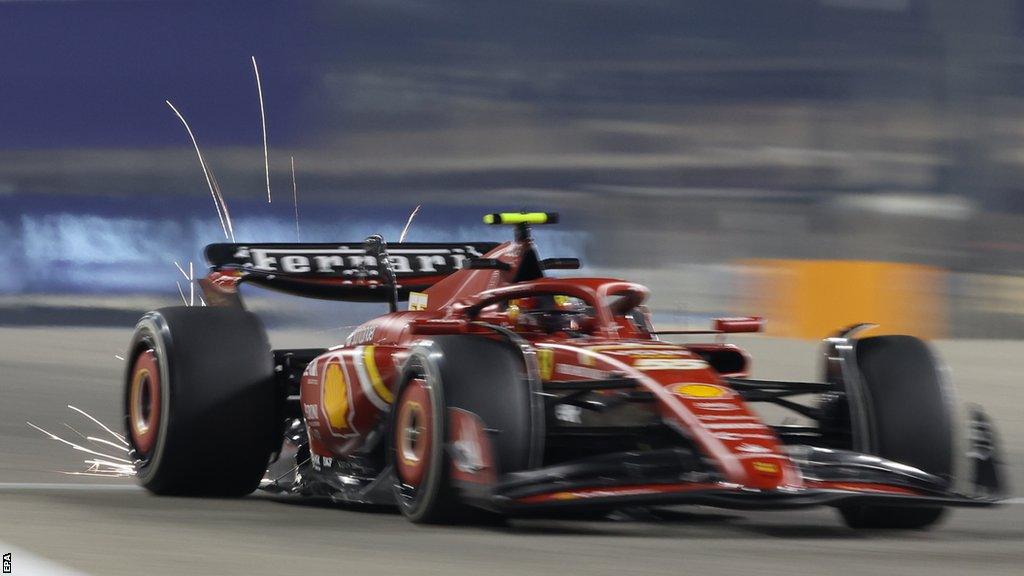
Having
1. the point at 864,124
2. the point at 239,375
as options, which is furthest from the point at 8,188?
the point at 239,375

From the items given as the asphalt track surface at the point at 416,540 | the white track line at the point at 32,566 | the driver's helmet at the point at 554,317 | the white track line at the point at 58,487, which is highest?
the driver's helmet at the point at 554,317

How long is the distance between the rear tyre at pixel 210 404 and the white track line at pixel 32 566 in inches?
106

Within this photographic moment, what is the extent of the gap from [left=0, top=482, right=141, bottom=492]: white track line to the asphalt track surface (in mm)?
10

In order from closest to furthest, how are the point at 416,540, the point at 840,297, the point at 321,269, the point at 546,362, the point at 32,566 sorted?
the point at 32,566 → the point at 416,540 → the point at 546,362 → the point at 321,269 → the point at 840,297

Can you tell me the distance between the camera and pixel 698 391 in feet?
22.4

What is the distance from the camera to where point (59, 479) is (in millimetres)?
9562

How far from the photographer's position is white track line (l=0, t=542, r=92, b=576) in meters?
5.28

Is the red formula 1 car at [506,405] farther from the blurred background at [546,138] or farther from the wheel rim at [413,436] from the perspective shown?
the blurred background at [546,138]

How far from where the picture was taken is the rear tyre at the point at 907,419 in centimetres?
751

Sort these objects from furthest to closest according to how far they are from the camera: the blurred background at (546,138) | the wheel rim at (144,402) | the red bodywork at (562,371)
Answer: the blurred background at (546,138) < the wheel rim at (144,402) < the red bodywork at (562,371)

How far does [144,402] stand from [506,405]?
9.55 feet

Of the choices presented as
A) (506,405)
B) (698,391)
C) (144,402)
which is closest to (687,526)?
(698,391)

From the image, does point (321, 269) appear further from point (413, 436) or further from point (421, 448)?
point (421, 448)

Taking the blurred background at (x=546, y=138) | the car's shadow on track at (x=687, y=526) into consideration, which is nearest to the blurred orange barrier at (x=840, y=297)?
the blurred background at (x=546, y=138)
